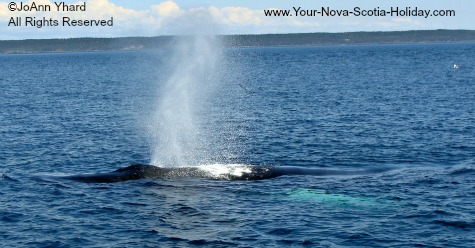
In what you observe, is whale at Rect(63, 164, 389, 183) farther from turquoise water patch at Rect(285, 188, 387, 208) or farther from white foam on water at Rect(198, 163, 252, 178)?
turquoise water patch at Rect(285, 188, 387, 208)

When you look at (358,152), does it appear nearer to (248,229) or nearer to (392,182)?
(392,182)

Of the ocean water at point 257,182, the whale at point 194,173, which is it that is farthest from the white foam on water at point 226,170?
the ocean water at point 257,182

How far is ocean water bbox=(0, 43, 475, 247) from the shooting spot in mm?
39844

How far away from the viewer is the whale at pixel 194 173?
53.5 meters

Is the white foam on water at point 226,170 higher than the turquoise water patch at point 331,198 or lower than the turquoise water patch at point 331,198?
higher

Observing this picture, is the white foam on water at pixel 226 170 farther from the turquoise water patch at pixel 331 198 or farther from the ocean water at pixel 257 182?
the turquoise water patch at pixel 331 198

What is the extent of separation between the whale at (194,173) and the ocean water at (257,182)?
106cm

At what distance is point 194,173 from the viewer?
54.5m

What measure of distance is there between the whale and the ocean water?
106 cm

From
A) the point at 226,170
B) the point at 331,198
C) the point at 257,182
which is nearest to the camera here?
the point at 331,198

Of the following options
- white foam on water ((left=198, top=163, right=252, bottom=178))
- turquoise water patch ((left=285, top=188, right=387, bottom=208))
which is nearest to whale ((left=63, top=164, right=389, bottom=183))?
white foam on water ((left=198, top=163, right=252, bottom=178))

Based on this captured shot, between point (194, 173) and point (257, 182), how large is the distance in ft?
18.2

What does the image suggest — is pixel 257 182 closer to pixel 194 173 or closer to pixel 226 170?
pixel 226 170

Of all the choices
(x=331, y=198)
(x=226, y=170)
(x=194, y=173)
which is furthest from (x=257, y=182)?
(x=331, y=198)
